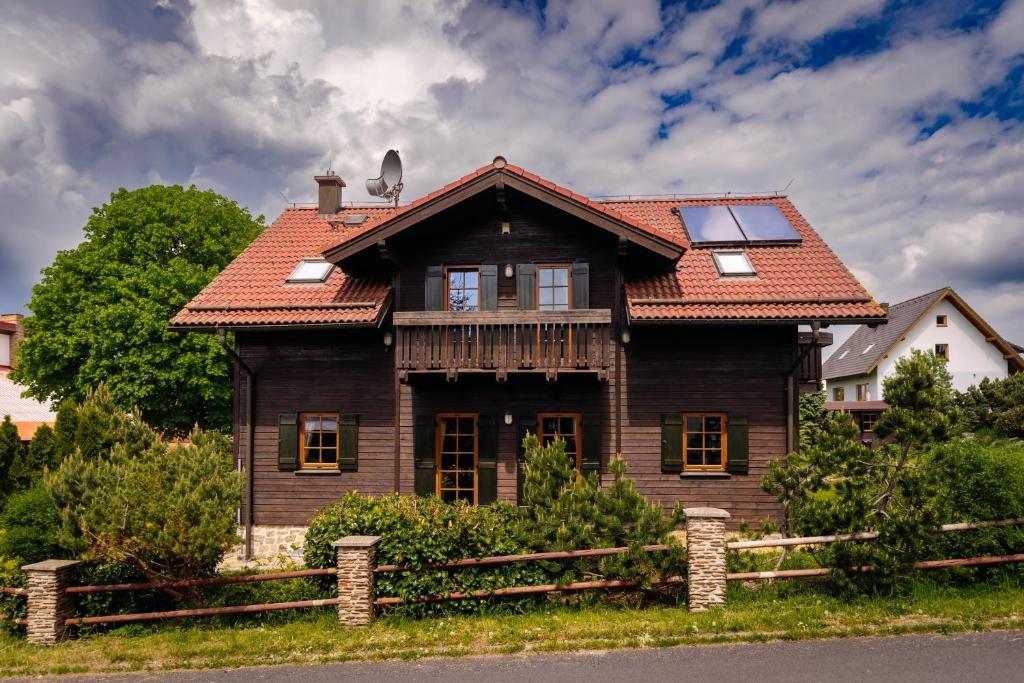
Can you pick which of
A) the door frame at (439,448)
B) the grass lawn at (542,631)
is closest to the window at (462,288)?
the door frame at (439,448)

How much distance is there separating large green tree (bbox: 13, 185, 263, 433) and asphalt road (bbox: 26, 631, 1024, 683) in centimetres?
1611

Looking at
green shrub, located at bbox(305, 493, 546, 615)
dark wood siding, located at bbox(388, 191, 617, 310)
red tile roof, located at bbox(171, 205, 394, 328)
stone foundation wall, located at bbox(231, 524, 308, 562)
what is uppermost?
dark wood siding, located at bbox(388, 191, 617, 310)

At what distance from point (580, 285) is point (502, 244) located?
Result: 1827mm

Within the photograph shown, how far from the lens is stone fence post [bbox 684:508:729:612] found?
7.80 metres

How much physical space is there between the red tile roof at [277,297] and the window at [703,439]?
6555 mm

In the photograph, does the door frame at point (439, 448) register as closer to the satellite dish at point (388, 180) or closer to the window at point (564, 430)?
the window at point (564, 430)

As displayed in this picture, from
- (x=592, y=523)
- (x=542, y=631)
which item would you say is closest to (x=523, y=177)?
(x=592, y=523)

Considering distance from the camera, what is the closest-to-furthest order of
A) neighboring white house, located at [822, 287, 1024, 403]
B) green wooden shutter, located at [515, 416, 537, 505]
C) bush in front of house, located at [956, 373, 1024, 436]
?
green wooden shutter, located at [515, 416, 537, 505]
bush in front of house, located at [956, 373, 1024, 436]
neighboring white house, located at [822, 287, 1024, 403]

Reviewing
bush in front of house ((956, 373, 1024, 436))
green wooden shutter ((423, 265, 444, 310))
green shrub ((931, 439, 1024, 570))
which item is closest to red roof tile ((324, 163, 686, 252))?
green wooden shutter ((423, 265, 444, 310))

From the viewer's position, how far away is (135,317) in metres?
21.0

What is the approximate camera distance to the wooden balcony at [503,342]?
11453 mm

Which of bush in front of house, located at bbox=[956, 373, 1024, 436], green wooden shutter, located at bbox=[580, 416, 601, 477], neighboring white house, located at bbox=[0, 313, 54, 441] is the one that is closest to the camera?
green wooden shutter, located at bbox=[580, 416, 601, 477]

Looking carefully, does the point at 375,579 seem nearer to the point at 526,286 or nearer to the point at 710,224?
the point at 526,286

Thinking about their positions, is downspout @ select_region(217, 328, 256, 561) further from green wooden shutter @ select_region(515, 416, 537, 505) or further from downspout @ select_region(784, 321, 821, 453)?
downspout @ select_region(784, 321, 821, 453)
